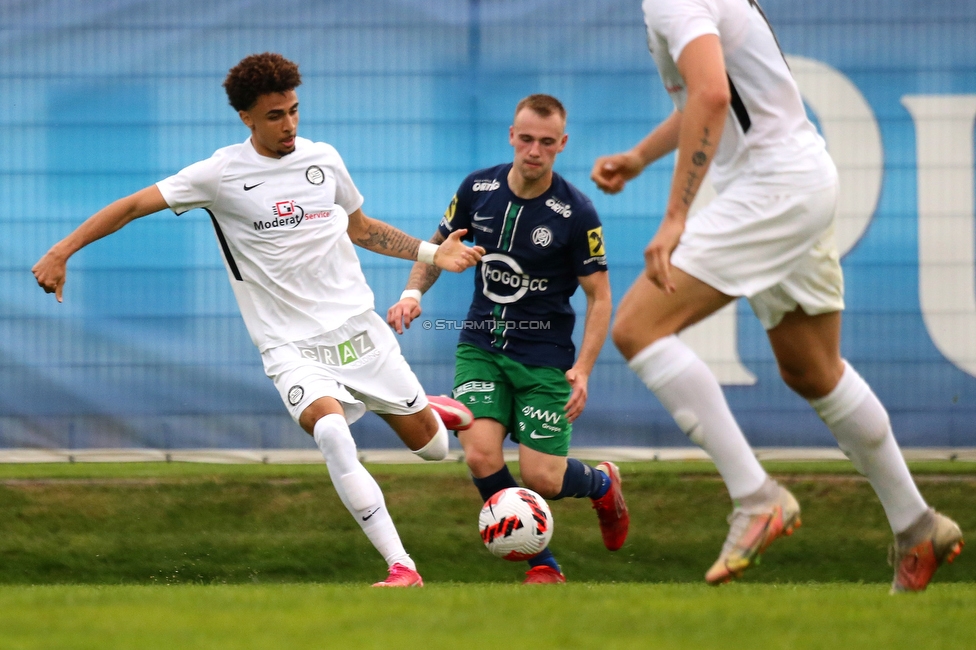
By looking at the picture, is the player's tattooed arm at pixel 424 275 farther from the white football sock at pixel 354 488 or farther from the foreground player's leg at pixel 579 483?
the white football sock at pixel 354 488

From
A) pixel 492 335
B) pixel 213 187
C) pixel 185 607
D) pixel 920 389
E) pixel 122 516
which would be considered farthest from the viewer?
pixel 920 389

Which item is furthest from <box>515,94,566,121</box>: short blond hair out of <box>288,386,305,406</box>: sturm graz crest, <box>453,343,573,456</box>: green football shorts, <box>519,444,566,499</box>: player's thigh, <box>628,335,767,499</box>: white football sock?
<box>628,335,767,499</box>: white football sock

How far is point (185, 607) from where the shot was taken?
3506 mm

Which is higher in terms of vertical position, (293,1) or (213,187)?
(293,1)

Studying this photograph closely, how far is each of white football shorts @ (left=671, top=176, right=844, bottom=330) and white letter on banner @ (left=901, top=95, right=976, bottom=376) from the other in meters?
4.22

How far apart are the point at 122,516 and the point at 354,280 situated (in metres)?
2.39

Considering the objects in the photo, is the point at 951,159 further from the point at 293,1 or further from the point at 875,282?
the point at 293,1

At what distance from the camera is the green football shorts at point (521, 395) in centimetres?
584

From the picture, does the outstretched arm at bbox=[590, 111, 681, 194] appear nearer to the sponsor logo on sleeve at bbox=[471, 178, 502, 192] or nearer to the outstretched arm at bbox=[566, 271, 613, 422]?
the outstretched arm at bbox=[566, 271, 613, 422]

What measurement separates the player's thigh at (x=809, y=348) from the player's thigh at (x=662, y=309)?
35cm

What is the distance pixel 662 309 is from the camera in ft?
11.6

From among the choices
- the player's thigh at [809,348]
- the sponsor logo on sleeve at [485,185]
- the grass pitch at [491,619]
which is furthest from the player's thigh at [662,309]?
the sponsor logo on sleeve at [485,185]

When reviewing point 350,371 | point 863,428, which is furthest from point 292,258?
point 863,428

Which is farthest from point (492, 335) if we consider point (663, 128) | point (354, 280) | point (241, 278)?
point (663, 128)
